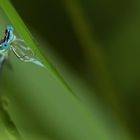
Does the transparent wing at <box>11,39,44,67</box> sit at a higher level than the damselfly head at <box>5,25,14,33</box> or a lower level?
lower

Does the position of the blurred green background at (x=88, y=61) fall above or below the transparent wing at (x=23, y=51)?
below

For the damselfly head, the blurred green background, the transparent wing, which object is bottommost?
the blurred green background

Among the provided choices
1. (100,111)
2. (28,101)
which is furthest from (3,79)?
(100,111)

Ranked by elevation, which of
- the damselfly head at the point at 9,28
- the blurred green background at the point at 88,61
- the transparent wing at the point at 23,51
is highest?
the damselfly head at the point at 9,28

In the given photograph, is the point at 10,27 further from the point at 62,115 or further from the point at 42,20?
the point at 62,115

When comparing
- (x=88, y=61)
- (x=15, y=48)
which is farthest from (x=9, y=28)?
(x=88, y=61)

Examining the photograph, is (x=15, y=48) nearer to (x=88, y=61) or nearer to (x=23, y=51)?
(x=23, y=51)
